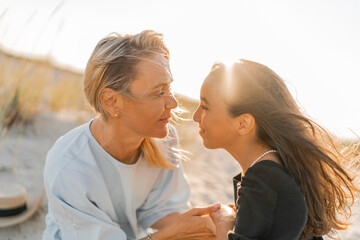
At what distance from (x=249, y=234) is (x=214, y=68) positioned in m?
0.90

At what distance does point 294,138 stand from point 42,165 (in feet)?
9.83

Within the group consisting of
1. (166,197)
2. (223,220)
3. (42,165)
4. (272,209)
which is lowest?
(42,165)

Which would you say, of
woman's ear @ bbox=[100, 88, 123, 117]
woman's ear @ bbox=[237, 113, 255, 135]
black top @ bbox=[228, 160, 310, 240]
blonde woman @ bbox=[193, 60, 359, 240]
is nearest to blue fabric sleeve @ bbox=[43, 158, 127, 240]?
woman's ear @ bbox=[100, 88, 123, 117]

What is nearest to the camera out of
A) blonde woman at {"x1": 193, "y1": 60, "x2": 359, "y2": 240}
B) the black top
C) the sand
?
the black top

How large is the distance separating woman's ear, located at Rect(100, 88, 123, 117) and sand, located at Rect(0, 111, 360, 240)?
1.34m

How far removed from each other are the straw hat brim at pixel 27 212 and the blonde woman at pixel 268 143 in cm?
166

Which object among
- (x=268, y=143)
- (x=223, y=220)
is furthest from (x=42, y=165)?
(x=268, y=143)

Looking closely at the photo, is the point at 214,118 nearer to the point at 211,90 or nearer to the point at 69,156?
the point at 211,90

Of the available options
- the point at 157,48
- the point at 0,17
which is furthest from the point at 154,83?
the point at 0,17

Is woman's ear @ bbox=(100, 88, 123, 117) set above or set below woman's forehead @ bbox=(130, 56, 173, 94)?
below

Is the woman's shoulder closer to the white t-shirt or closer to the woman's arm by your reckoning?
the white t-shirt

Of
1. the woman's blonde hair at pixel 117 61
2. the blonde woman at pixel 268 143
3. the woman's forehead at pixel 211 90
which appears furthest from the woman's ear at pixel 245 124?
the woman's blonde hair at pixel 117 61

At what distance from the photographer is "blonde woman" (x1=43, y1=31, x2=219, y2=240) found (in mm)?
1847

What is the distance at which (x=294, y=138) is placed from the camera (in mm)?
1613
